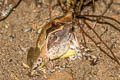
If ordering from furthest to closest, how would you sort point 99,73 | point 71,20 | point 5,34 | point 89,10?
point 89,10, point 5,34, point 71,20, point 99,73

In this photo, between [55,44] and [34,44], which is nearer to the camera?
[55,44]

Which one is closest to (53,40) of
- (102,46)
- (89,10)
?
(102,46)

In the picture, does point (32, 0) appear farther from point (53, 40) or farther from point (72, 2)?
point (53, 40)

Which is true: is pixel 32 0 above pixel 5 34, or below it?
above
